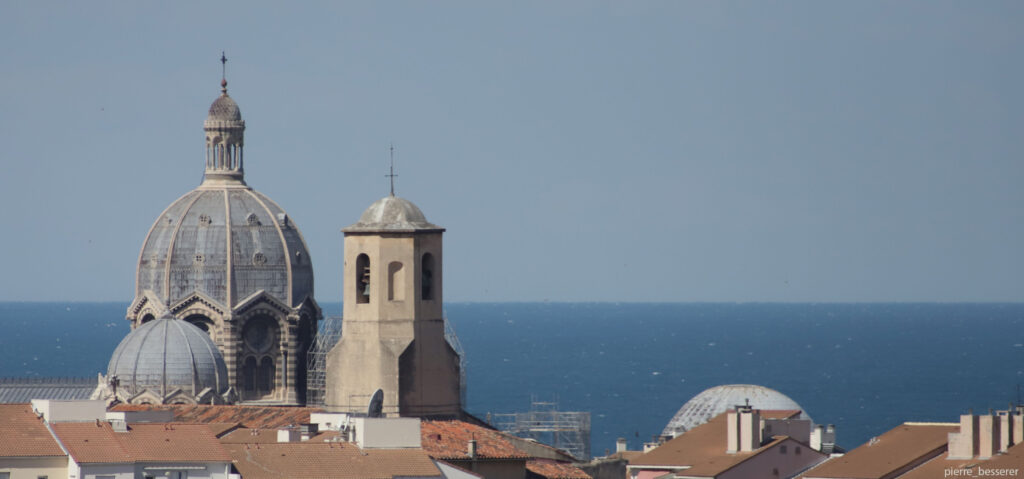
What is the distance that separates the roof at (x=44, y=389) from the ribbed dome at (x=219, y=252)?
4749 mm

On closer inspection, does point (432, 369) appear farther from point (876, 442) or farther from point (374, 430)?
point (876, 442)

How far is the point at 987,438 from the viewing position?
5816 cm

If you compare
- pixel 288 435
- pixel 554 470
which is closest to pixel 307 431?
pixel 288 435

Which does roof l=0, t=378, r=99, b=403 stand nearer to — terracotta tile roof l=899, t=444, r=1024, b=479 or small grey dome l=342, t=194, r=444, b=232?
small grey dome l=342, t=194, r=444, b=232

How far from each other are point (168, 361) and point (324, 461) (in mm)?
41887

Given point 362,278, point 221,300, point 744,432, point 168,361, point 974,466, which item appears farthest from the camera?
point 221,300

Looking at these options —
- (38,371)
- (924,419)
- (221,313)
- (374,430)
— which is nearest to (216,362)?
(221,313)

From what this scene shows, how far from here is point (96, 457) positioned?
53.0 meters

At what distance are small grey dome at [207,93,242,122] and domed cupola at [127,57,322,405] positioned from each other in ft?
10.2

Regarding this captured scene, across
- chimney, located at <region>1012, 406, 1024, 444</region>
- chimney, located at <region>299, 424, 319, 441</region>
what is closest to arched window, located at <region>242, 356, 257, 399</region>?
chimney, located at <region>299, 424, 319, 441</region>

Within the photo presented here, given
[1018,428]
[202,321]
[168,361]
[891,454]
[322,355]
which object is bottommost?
[891,454]

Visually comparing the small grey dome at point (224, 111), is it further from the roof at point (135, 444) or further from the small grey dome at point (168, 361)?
the roof at point (135, 444)

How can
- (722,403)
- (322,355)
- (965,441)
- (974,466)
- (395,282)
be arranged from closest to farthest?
1. (974,466)
2. (965,441)
3. (395,282)
4. (322,355)
5. (722,403)

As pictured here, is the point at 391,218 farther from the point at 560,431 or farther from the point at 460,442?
the point at 560,431
